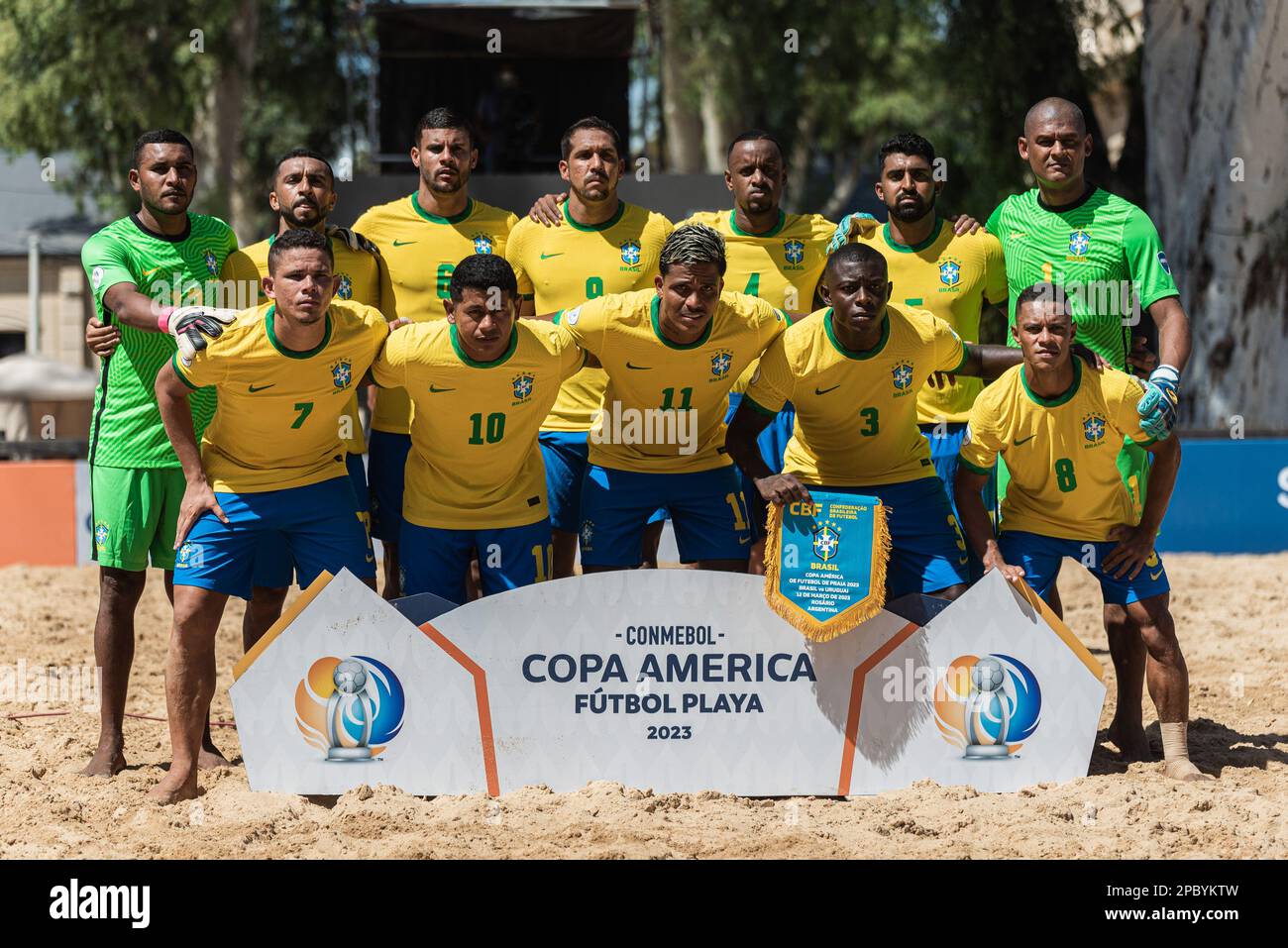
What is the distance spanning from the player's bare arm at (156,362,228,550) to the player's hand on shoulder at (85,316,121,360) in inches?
21.9

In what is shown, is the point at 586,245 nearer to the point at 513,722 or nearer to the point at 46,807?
the point at 513,722

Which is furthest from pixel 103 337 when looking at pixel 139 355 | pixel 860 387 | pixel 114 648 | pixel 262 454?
pixel 860 387

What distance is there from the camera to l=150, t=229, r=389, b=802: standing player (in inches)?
200

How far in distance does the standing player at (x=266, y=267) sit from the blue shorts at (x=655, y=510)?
925mm


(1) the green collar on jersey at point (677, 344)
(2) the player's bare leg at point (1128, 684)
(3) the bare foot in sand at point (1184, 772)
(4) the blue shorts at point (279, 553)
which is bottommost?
(3) the bare foot in sand at point (1184, 772)

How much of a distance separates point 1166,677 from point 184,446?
3749 mm

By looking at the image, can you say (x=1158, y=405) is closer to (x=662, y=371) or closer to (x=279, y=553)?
(x=662, y=371)

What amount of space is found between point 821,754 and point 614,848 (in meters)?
0.99

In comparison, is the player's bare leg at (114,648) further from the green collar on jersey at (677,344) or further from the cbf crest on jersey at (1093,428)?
the cbf crest on jersey at (1093,428)

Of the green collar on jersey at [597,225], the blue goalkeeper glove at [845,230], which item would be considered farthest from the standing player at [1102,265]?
the green collar on jersey at [597,225]

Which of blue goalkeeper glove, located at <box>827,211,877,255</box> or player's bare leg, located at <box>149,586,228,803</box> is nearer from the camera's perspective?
player's bare leg, located at <box>149,586,228,803</box>

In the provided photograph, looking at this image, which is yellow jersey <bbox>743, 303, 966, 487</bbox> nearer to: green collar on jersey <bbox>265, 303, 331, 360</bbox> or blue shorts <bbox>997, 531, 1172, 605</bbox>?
blue shorts <bbox>997, 531, 1172, 605</bbox>

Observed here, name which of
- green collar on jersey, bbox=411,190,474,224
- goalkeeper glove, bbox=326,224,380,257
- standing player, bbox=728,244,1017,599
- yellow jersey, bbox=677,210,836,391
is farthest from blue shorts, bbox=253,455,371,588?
yellow jersey, bbox=677,210,836,391

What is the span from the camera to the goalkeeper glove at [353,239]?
5984mm
